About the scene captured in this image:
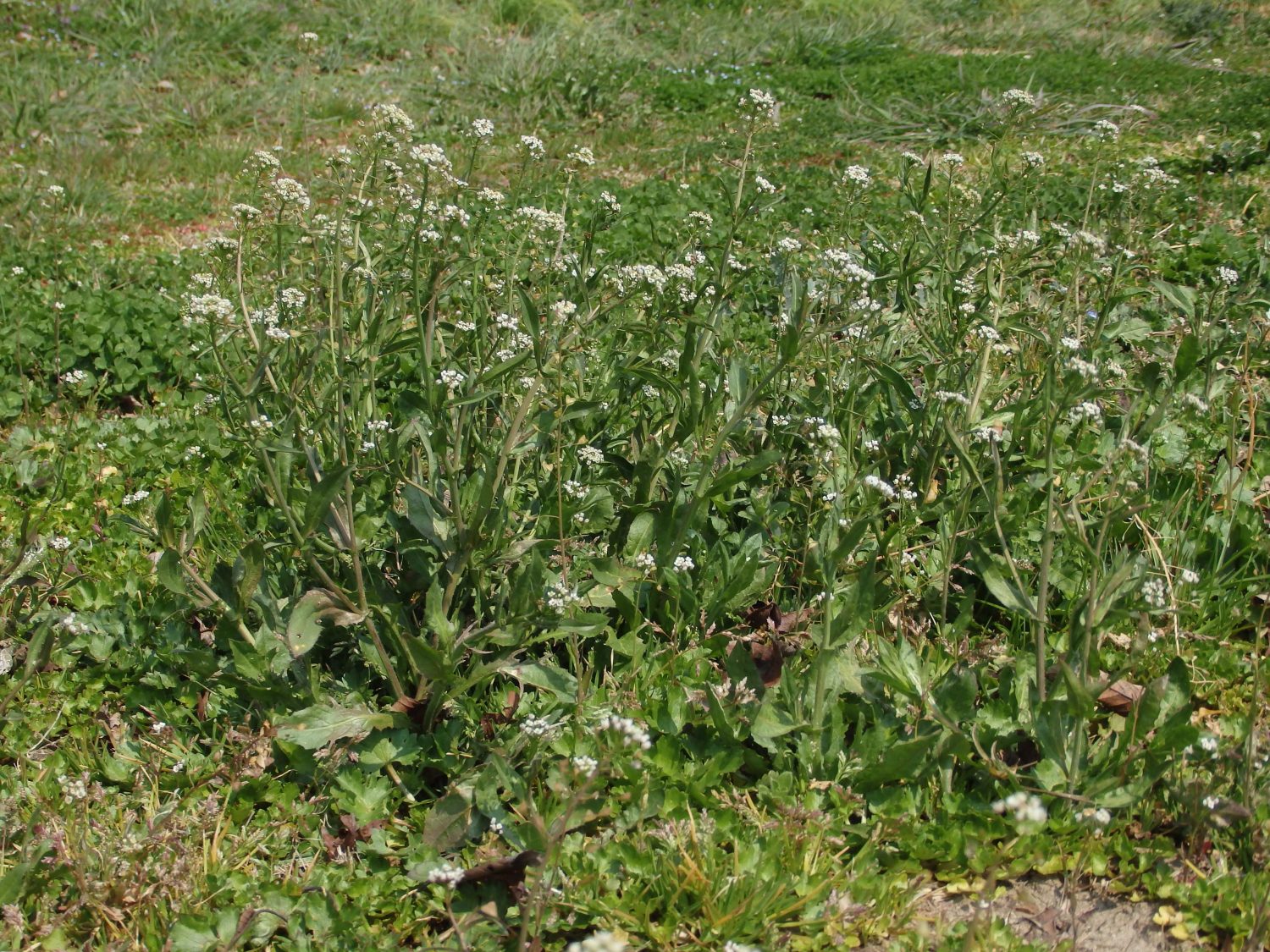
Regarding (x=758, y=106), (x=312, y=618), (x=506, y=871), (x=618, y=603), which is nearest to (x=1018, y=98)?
(x=758, y=106)

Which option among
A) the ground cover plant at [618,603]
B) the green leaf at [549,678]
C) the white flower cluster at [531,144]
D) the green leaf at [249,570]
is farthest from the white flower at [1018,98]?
the green leaf at [249,570]

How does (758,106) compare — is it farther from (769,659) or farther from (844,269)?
(769,659)

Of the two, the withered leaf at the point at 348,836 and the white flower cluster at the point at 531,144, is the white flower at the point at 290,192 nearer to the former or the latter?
the white flower cluster at the point at 531,144

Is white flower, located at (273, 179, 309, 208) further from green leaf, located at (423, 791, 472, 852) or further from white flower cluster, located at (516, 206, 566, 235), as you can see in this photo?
green leaf, located at (423, 791, 472, 852)

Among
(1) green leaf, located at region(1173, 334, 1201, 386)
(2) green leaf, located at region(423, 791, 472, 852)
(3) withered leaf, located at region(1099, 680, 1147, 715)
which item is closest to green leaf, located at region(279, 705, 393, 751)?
(2) green leaf, located at region(423, 791, 472, 852)

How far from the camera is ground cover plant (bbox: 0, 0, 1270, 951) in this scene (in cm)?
207

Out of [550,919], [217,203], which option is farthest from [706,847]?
[217,203]

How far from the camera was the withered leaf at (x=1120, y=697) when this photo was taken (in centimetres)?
245

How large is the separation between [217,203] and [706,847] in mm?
5616

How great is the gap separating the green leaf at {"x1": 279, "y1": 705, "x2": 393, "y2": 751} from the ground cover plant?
0.01 meters

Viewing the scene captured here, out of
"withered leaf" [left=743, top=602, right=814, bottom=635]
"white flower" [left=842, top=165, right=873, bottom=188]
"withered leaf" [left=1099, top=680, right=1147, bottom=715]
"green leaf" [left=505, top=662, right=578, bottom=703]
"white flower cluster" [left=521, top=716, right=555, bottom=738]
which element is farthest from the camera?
"white flower" [left=842, top=165, right=873, bottom=188]

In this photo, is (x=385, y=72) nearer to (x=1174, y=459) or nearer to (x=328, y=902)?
(x=1174, y=459)

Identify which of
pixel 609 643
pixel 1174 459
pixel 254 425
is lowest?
pixel 609 643

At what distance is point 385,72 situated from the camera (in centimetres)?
936
